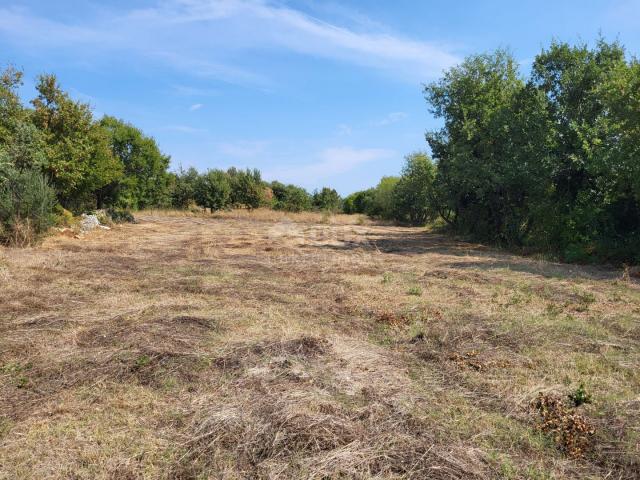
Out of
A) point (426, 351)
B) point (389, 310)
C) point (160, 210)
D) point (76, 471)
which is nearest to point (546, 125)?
point (389, 310)

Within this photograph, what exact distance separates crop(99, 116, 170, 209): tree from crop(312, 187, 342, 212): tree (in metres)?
18.0

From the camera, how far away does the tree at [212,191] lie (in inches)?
1475

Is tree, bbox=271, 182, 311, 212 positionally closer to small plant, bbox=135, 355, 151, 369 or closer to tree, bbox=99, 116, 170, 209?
tree, bbox=99, 116, 170, 209

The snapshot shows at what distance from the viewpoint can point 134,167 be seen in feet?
94.3

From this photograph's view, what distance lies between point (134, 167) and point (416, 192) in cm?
1899

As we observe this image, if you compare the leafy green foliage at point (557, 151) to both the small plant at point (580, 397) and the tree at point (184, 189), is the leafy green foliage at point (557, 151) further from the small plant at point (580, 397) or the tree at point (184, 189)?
the tree at point (184, 189)

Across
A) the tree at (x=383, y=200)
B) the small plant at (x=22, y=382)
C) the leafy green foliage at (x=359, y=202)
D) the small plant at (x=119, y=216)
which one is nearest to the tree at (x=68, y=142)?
the small plant at (x=119, y=216)

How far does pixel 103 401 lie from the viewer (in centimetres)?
348

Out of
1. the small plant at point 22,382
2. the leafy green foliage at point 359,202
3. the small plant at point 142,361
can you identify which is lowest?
the small plant at point 22,382

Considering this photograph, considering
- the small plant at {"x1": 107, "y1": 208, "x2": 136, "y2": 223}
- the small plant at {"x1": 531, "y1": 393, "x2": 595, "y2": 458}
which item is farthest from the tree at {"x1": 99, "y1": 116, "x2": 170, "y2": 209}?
the small plant at {"x1": 531, "y1": 393, "x2": 595, "y2": 458}

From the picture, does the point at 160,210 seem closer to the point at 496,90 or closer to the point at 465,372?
the point at 496,90

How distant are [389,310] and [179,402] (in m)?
3.63

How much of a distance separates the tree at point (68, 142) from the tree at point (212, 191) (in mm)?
17397

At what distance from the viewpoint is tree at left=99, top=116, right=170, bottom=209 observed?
26.5 metres
